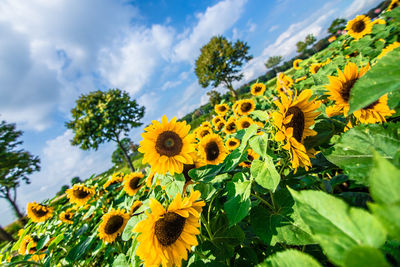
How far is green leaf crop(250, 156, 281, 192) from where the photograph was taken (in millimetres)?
989

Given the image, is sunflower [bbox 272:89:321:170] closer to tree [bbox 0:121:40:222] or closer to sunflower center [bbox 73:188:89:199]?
sunflower center [bbox 73:188:89:199]

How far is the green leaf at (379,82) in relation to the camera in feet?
1.69

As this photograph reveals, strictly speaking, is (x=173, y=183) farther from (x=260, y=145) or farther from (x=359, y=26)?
(x=359, y=26)

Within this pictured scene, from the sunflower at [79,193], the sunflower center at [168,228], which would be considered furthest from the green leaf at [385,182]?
the sunflower at [79,193]

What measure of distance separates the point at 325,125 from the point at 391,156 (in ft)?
2.11

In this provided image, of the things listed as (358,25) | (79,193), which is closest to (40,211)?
(79,193)

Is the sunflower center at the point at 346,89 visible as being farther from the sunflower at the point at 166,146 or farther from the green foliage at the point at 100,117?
the green foliage at the point at 100,117

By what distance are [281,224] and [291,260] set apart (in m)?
0.71

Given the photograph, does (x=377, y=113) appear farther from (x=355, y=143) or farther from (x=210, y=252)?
(x=210, y=252)

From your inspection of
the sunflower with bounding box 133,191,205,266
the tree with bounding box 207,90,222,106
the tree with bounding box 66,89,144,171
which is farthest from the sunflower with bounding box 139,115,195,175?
the tree with bounding box 207,90,222,106

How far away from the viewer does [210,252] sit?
132cm

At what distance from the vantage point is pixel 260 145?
1.06 meters

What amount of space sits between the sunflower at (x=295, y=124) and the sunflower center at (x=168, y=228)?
3.08 feet

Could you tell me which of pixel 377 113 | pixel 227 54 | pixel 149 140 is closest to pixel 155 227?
pixel 149 140
